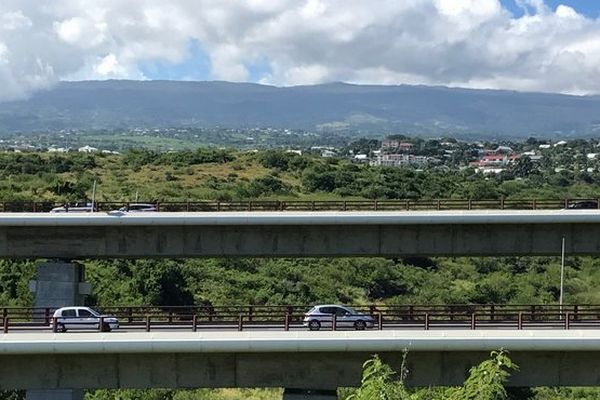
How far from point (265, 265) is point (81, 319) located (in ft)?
98.2

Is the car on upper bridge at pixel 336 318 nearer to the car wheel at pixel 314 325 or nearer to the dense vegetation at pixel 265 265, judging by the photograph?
the car wheel at pixel 314 325

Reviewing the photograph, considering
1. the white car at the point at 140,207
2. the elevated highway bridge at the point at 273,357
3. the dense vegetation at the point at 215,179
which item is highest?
the dense vegetation at the point at 215,179

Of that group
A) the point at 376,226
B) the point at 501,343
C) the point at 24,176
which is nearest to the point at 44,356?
the point at 501,343

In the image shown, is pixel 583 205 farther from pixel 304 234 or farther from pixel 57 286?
pixel 57 286

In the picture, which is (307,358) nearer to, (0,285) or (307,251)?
(307,251)

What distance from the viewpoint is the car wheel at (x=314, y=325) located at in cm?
2442

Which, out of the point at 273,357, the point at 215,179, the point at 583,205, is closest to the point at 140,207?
the point at 273,357

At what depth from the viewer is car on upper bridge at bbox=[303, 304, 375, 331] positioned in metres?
24.7

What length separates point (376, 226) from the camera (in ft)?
109

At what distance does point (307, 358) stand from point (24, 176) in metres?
59.7

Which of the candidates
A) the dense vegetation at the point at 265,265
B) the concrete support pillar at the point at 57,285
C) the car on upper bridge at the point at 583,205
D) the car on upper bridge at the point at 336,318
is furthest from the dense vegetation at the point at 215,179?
the car on upper bridge at the point at 336,318

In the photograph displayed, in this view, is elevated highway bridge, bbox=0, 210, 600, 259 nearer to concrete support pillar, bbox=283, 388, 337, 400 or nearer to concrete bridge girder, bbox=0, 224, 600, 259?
concrete bridge girder, bbox=0, 224, 600, 259

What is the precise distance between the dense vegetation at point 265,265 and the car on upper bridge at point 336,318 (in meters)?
8.20

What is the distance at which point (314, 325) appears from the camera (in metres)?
26.2
